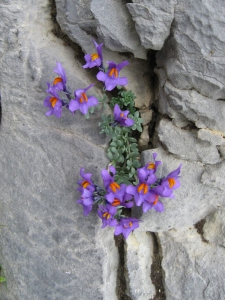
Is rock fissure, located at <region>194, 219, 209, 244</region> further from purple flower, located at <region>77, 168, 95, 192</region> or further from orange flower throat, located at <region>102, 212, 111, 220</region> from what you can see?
purple flower, located at <region>77, 168, 95, 192</region>

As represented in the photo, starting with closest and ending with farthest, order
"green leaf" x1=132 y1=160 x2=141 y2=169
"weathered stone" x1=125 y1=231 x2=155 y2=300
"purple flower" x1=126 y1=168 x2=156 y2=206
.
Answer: "purple flower" x1=126 y1=168 x2=156 y2=206 < "green leaf" x1=132 y1=160 x2=141 y2=169 < "weathered stone" x1=125 y1=231 x2=155 y2=300

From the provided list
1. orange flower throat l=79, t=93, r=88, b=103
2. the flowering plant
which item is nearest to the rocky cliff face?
the flowering plant

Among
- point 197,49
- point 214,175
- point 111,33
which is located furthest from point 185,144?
point 111,33

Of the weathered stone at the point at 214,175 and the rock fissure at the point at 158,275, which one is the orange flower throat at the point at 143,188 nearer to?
the weathered stone at the point at 214,175

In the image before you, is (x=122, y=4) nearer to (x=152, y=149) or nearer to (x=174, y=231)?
(x=152, y=149)

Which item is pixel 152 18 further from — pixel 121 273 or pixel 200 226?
pixel 121 273
